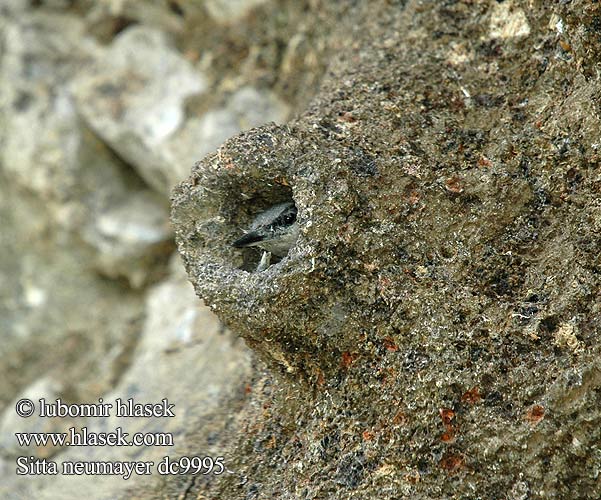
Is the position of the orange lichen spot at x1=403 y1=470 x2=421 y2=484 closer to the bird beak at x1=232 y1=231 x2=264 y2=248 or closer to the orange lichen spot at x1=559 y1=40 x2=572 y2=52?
the bird beak at x1=232 y1=231 x2=264 y2=248

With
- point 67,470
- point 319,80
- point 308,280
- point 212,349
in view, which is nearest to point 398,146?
point 308,280

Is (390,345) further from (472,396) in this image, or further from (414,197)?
(414,197)

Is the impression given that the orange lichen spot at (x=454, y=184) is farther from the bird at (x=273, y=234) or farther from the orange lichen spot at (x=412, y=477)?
the orange lichen spot at (x=412, y=477)

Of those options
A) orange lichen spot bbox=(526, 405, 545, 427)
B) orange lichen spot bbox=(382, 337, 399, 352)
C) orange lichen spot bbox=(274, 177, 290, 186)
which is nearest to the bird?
orange lichen spot bbox=(274, 177, 290, 186)

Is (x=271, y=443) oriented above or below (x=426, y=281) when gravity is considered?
below

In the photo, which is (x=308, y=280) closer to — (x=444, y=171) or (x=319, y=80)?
(x=444, y=171)

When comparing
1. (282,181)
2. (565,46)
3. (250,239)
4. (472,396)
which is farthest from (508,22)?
(472,396)
